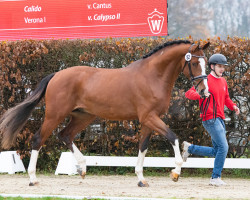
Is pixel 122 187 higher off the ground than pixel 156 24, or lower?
lower

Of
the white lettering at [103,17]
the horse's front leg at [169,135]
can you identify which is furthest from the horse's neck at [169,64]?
the white lettering at [103,17]

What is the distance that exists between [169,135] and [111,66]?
2.63m

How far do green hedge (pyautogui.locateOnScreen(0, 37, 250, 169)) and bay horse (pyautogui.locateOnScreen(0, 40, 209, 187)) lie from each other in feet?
3.87

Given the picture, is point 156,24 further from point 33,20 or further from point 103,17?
point 33,20

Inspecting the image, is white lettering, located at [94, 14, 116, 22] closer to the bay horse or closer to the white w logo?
the white w logo

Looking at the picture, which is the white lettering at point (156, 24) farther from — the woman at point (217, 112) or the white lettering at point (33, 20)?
the woman at point (217, 112)

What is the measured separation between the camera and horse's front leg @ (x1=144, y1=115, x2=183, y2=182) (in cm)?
678

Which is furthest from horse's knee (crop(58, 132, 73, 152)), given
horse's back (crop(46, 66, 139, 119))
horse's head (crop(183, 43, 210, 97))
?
horse's head (crop(183, 43, 210, 97))

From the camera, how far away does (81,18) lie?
1106 cm

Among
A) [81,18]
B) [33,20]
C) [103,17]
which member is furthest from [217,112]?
[33,20]

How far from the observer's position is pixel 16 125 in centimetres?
792

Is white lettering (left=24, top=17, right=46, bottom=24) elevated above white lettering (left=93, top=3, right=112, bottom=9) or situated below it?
below

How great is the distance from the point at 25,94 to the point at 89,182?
2396mm

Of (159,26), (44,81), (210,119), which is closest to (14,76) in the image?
(44,81)
